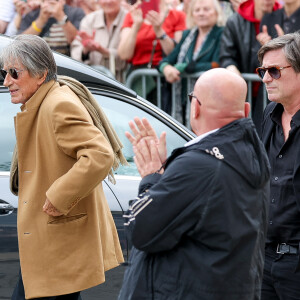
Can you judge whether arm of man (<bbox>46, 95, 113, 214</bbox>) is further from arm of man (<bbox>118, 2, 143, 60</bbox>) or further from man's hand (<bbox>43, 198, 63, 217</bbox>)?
arm of man (<bbox>118, 2, 143, 60</bbox>)

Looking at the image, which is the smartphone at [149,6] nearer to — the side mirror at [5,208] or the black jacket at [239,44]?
the black jacket at [239,44]

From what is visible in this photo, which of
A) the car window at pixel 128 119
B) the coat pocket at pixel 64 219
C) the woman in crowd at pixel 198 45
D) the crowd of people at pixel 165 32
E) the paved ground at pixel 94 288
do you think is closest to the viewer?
the coat pocket at pixel 64 219

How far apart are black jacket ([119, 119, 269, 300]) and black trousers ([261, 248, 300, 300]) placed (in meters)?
0.80

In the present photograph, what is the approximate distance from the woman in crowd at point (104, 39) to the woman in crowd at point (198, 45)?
25.7 inches

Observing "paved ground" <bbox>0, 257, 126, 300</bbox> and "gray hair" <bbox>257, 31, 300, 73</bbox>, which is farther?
"paved ground" <bbox>0, 257, 126, 300</bbox>

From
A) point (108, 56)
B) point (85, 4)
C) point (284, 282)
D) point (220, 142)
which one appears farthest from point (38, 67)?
point (85, 4)

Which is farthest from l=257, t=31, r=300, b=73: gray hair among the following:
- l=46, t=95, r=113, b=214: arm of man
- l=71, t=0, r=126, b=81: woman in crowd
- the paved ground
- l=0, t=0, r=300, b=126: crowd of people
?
l=71, t=0, r=126, b=81: woman in crowd

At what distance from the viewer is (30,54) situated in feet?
11.0

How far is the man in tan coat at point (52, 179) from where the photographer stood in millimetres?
3217

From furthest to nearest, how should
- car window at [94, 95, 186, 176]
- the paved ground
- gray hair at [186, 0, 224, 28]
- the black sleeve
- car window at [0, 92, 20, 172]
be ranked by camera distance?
1. gray hair at [186, 0, 224, 28]
2. car window at [94, 95, 186, 176]
3. car window at [0, 92, 20, 172]
4. the paved ground
5. the black sleeve

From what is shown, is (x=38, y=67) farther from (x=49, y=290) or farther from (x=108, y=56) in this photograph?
(x=108, y=56)

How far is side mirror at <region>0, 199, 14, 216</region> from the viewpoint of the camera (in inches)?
154

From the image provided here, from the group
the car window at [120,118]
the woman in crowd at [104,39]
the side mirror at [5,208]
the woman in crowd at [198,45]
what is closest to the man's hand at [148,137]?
the side mirror at [5,208]

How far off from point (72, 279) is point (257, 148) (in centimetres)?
118
